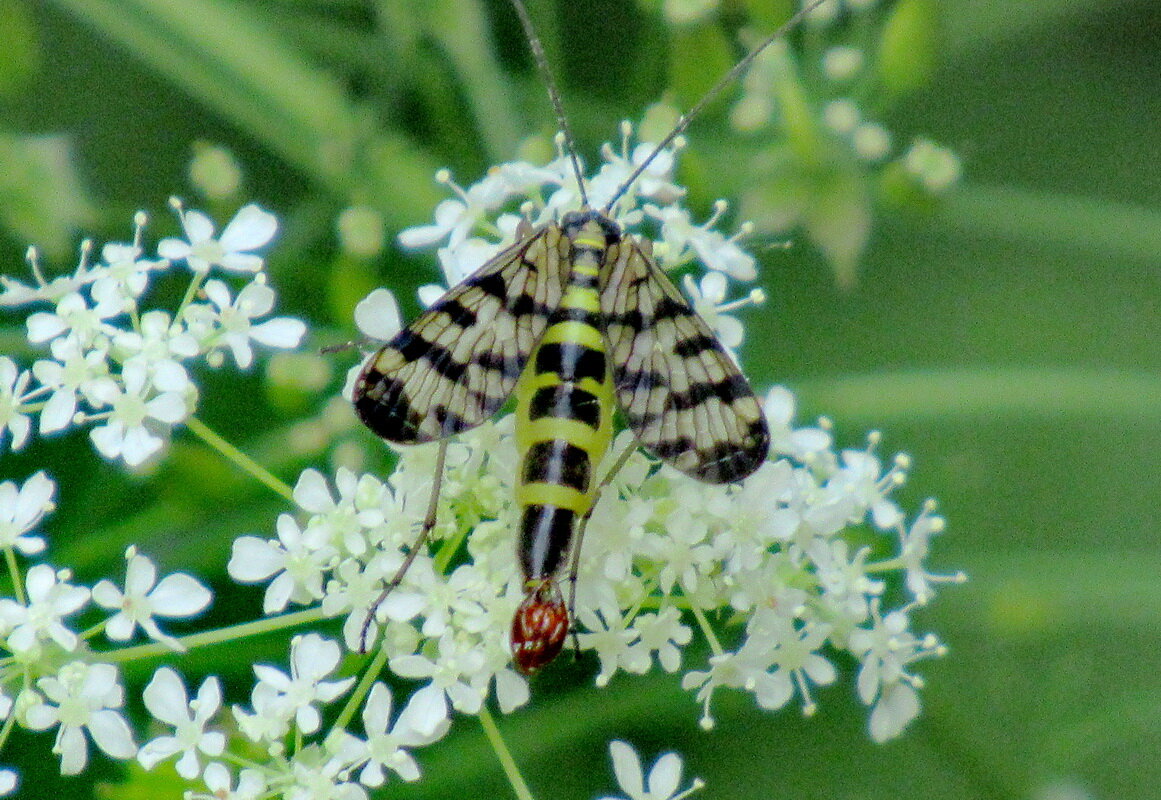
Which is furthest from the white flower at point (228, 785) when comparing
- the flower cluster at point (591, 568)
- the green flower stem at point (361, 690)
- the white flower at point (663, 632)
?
the white flower at point (663, 632)

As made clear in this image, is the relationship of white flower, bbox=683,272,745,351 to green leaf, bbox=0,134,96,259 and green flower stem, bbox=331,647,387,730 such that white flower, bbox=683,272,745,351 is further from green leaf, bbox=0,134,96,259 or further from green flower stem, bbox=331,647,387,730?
green leaf, bbox=0,134,96,259

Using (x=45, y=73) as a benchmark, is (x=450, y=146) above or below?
below

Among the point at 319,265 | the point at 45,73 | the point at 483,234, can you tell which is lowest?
the point at 483,234

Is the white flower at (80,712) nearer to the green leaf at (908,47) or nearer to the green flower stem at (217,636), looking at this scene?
the green flower stem at (217,636)

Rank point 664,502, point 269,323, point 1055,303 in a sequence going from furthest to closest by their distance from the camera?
point 1055,303 → point 269,323 → point 664,502

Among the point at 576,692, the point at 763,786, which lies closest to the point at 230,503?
the point at 576,692

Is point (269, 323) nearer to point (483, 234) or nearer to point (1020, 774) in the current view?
point (483, 234)
